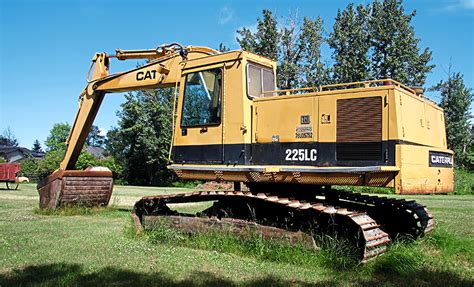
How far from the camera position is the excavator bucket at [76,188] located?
12383 mm

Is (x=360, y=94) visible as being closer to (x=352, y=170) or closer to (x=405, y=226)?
(x=352, y=170)

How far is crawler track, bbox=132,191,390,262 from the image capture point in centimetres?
662

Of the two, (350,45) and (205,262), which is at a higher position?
(350,45)

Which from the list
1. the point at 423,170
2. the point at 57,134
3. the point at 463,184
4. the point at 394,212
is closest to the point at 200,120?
the point at 423,170

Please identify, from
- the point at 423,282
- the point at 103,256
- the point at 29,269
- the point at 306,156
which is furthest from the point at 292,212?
the point at 29,269

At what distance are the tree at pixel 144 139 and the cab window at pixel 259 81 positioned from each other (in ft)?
133

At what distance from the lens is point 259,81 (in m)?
8.55

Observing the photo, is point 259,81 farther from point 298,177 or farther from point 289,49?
point 289,49

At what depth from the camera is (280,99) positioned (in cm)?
795

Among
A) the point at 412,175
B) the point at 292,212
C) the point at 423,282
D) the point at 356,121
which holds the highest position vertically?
the point at 356,121

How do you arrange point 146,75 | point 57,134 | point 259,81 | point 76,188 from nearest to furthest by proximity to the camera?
point 259,81 < point 146,75 < point 76,188 < point 57,134

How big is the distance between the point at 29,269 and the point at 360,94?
5.30 m

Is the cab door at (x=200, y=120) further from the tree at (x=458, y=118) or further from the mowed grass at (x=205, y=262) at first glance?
the tree at (x=458, y=118)

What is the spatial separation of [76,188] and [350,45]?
42.7 metres
